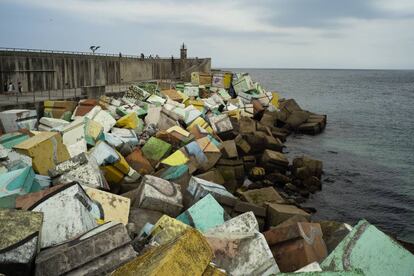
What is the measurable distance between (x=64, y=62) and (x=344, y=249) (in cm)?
1927

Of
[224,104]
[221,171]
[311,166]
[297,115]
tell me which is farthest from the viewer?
[297,115]

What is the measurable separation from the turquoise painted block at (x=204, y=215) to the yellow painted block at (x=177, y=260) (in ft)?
7.63

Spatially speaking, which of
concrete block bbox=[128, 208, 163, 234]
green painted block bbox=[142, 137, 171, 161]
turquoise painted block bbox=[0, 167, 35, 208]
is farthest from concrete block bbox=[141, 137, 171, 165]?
turquoise painted block bbox=[0, 167, 35, 208]

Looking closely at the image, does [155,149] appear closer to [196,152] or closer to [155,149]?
[155,149]

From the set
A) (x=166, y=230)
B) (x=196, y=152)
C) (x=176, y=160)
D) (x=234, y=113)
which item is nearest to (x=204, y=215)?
(x=166, y=230)

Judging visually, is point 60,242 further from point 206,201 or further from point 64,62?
point 64,62

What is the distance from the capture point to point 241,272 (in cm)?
377

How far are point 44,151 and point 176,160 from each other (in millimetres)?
3117

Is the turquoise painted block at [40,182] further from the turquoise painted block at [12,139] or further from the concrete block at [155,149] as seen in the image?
the concrete block at [155,149]

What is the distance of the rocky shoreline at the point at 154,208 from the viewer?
3.14 meters

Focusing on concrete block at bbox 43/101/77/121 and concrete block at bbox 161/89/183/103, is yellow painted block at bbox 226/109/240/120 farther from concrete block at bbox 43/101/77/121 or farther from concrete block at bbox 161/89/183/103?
concrete block at bbox 43/101/77/121

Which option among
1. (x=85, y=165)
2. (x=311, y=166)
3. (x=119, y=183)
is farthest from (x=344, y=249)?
(x=311, y=166)

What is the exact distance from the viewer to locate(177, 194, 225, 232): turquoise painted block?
5.07 m

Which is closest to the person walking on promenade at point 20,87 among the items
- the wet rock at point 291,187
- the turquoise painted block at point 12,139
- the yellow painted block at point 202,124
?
the yellow painted block at point 202,124
